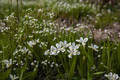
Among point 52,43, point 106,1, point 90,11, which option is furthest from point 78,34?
point 106,1

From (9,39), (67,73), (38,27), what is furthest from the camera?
(38,27)

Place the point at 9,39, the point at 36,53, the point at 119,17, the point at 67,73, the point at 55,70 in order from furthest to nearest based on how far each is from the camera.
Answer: the point at 119,17, the point at 9,39, the point at 36,53, the point at 55,70, the point at 67,73

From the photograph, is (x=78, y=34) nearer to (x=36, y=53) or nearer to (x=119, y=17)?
(x=36, y=53)

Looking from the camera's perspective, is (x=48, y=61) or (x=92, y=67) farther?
(x=48, y=61)

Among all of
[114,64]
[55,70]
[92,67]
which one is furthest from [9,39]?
[114,64]

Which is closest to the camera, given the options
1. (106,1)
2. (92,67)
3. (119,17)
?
(92,67)

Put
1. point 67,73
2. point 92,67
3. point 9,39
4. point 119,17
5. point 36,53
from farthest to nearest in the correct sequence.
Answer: point 119,17 < point 9,39 < point 36,53 < point 92,67 < point 67,73

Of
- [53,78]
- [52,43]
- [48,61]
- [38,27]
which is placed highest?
[38,27]

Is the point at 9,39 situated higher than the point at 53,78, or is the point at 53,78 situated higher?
the point at 9,39

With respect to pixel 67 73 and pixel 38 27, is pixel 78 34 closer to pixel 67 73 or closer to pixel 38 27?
pixel 38 27
